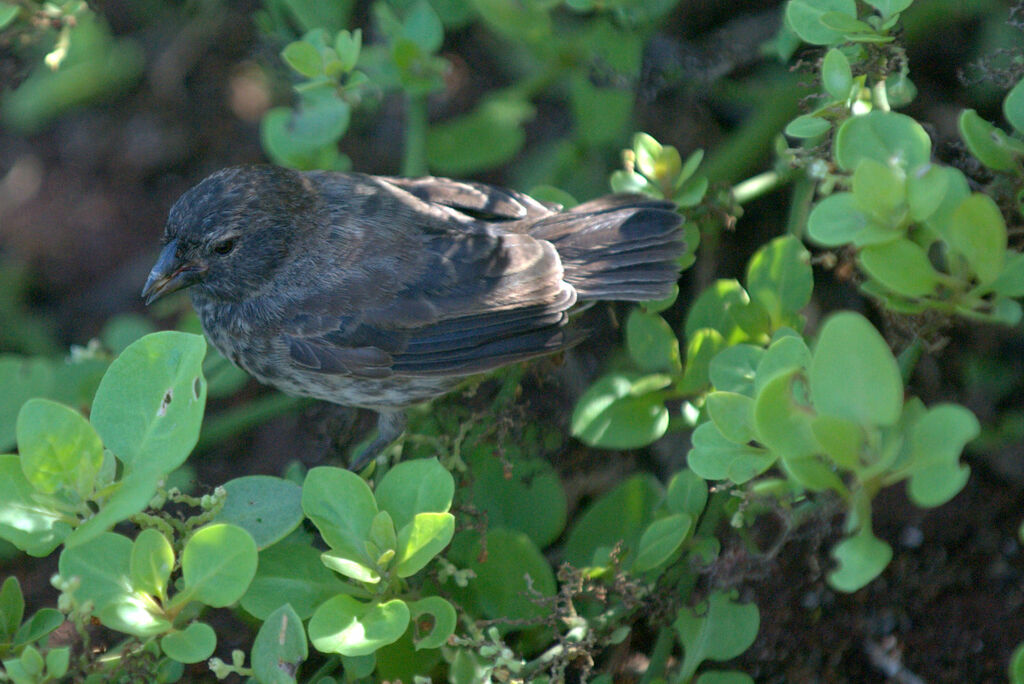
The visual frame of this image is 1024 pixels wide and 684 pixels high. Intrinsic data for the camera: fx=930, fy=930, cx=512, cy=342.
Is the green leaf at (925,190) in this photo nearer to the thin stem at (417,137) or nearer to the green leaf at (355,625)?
the green leaf at (355,625)

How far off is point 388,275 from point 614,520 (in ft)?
3.10

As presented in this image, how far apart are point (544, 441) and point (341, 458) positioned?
66 cm

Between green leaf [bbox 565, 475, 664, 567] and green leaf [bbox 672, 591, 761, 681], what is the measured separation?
311mm

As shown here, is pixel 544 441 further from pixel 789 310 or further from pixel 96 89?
pixel 96 89

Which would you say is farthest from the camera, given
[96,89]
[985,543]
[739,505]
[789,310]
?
[96,89]

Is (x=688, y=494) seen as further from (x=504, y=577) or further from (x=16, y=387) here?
(x=16, y=387)

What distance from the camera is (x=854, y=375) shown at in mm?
1248

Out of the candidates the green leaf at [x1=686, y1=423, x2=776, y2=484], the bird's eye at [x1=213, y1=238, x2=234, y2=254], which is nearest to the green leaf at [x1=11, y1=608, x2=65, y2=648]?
the bird's eye at [x1=213, y1=238, x2=234, y2=254]

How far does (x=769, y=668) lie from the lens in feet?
7.81

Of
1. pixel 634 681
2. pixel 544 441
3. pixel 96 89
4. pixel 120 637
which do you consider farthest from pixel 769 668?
pixel 96 89

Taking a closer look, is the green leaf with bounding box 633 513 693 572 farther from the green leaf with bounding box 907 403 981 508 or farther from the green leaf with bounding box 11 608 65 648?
the green leaf with bounding box 11 608 65 648

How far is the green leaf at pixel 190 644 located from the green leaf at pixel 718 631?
39.2 inches

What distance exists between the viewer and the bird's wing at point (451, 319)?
8.52ft

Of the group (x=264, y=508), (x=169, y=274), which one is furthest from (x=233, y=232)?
(x=264, y=508)
